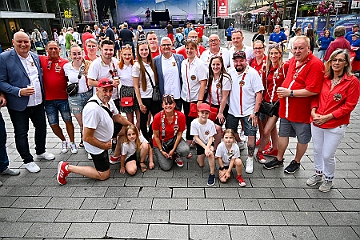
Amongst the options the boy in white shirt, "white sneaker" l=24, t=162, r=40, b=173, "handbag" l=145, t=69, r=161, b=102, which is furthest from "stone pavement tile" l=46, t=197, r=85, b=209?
"handbag" l=145, t=69, r=161, b=102

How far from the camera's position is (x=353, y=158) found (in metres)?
4.11

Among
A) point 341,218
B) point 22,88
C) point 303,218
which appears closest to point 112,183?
point 22,88

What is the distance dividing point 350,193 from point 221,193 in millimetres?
1631

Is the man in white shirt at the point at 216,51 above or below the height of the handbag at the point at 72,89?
above

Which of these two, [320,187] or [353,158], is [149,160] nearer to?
[320,187]

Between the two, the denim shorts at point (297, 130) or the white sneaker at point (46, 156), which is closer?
the denim shorts at point (297, 130)

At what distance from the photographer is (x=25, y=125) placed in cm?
391

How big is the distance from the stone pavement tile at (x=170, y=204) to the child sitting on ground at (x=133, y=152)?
0.77 m

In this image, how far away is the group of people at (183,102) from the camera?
10.4ft

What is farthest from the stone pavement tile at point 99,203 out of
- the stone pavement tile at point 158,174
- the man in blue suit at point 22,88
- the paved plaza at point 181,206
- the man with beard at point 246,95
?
the man with beard at point 246,95

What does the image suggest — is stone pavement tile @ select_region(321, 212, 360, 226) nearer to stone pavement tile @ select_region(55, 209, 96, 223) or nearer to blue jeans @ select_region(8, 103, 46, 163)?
stone pavement tile @ select_region(55, 209, 96, 223)

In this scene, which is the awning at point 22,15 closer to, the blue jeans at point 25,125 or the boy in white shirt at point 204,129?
the blue jeans at point 25,125

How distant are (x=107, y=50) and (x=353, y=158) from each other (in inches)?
168

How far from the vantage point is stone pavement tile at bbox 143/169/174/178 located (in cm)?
380
